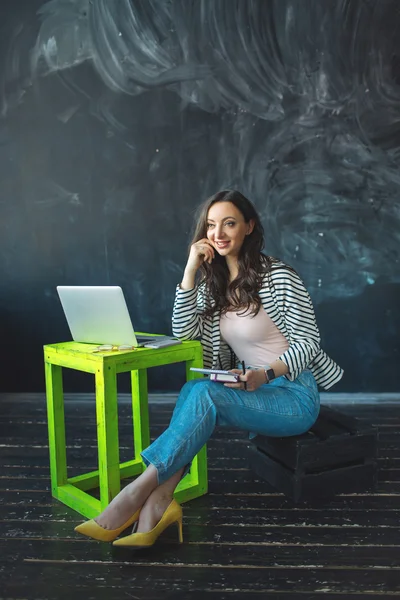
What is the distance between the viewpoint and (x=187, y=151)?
3.61 m

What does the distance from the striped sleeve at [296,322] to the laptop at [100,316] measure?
435mm

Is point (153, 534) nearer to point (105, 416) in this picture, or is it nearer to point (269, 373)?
point (105, 416)

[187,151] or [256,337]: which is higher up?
[187,151]

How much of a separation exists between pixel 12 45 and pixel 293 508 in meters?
3.21

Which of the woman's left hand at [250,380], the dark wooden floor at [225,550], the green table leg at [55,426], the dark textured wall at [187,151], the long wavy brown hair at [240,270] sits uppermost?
the dark textured wall at [187,151]

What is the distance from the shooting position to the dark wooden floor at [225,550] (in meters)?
1.54

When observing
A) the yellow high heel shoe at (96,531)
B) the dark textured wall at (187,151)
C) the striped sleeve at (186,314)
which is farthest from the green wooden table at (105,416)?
the dark textured wall at (187,151)

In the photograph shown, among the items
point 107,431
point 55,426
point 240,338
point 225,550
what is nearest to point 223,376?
point 240,338

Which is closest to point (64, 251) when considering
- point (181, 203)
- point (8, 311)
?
point (8, 311)

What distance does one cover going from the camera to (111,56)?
3586 millimetres

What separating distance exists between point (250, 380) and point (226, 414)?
144 mm

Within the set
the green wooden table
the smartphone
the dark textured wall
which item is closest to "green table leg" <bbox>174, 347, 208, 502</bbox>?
the green wooden table

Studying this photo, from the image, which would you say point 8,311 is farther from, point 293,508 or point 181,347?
point 293,508

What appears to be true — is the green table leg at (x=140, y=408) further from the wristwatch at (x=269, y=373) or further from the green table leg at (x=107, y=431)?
the wristwatch at (x=269, y=373)
